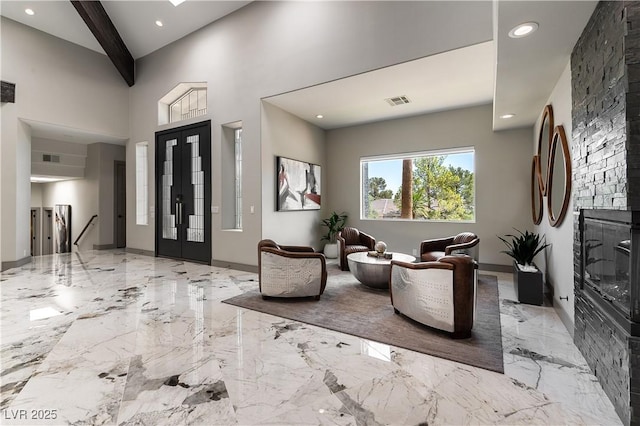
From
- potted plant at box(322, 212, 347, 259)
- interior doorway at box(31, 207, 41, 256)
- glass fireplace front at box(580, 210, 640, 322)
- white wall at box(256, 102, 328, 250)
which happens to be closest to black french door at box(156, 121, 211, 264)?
white wall at box(256, 102, 328, 250)

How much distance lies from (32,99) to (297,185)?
18.8 feet

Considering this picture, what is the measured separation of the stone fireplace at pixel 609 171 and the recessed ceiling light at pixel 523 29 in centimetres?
37

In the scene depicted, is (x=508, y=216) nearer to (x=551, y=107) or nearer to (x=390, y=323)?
(x=551, y=107)

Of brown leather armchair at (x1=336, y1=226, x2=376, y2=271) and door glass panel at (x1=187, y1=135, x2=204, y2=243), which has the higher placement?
door glass panel at (x1=187, y1=135, x2=204, y2=243)

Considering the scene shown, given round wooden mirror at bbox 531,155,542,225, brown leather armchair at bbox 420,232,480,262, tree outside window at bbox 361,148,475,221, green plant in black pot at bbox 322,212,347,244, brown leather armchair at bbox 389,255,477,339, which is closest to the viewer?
brown leather armchair at bbox 389,255,477,339

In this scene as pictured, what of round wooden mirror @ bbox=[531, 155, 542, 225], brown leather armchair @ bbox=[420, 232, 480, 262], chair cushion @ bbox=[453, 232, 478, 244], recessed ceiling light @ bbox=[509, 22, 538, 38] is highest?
recessed ceiling light @ bbox=[509, 22, 538, 38]

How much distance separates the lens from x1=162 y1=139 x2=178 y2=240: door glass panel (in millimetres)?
6824

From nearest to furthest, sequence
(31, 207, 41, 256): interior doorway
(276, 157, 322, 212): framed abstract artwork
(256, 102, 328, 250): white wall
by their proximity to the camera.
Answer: (256, 102, 328, 250): white wall < (276, 157, 322, 212): framed abstract artwork < (31, 207, 41, 256): interior doorway

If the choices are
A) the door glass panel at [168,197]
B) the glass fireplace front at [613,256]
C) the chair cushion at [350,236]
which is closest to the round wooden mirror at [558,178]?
the glass fireplace front at [613,256]

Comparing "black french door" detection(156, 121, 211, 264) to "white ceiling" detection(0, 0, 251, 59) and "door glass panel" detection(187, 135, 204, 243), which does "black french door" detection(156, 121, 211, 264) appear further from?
→ "white ceiling" detection(0, 0, 251, 59)

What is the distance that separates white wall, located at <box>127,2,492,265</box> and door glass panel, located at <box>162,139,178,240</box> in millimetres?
411

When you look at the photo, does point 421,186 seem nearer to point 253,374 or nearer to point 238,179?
point 238,179

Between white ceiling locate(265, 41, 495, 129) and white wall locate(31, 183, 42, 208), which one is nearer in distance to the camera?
white ceiling locate(265, 41, 495, 129)

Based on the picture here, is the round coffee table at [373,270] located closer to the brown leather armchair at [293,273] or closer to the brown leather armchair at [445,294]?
the brown leather armchair at [293,273]
